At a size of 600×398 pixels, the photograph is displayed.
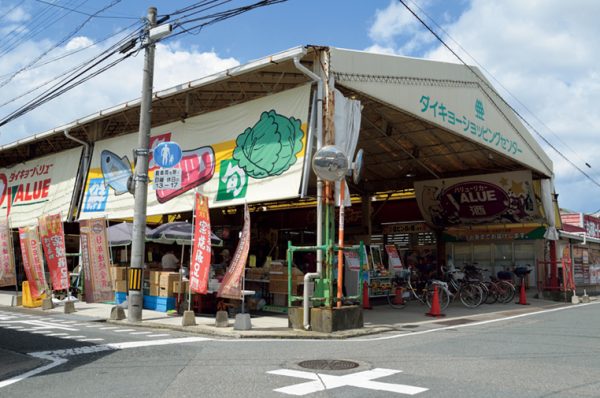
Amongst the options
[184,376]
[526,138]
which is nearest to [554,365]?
[184,376]

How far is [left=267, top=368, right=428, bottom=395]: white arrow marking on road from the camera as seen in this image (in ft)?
19.1

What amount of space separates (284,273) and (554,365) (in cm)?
845

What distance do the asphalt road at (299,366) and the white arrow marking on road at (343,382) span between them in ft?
0.04

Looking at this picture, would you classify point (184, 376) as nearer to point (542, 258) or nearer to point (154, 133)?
point (154, 133)

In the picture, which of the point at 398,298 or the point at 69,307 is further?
the point at 398,298

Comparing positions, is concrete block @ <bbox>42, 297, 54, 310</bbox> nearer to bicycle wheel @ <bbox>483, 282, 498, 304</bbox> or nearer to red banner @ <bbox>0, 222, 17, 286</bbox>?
red banner @ <bbox>0, 222, 17, 286</bbox>

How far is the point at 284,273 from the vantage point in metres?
14.9

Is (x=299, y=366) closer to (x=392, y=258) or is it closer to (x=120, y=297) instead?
(x=120, y=297)

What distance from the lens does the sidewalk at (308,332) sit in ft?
35.6

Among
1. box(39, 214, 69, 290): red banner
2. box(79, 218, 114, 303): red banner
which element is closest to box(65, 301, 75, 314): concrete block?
box(79, 218, 114, 303): red banner

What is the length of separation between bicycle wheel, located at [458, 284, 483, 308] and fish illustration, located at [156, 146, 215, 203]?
8963 millimetres

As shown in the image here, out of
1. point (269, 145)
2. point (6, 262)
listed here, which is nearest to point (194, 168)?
point (269, 145)

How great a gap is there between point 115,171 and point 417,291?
37.2 ft

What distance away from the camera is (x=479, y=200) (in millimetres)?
23578
